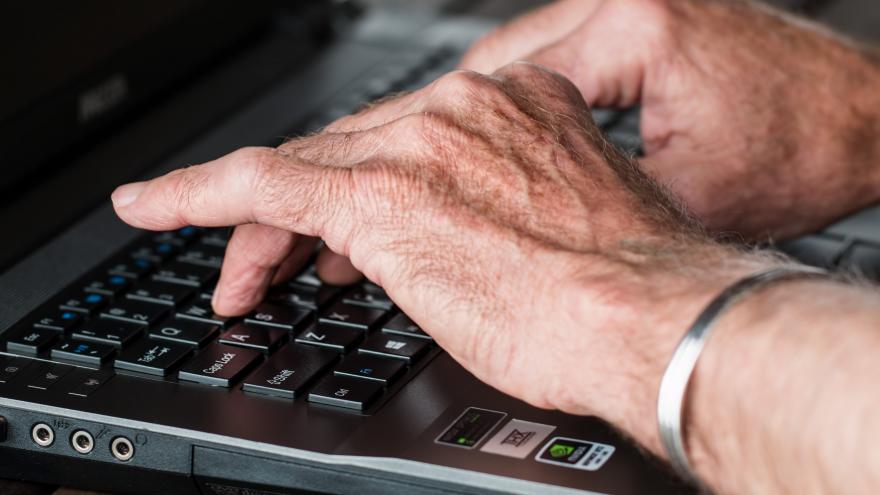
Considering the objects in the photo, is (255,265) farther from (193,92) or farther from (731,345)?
(193,92)

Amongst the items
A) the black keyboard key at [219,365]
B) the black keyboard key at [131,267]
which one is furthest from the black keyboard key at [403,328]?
the black keyboard key at [131,267]

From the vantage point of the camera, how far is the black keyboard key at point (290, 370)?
0.80 meters

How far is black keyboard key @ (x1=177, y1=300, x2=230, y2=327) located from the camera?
2.91 ft

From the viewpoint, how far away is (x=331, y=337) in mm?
867

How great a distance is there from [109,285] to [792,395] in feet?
1.72

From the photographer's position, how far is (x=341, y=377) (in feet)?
2.67

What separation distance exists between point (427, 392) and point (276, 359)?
0.11 metres

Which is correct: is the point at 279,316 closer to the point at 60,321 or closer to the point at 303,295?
the point at 303,295

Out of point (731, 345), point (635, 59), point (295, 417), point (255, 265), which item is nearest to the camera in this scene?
point (731, 345)

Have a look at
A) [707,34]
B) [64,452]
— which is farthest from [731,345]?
[707,34]

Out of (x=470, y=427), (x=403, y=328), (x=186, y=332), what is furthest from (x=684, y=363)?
(x=186, y=332)

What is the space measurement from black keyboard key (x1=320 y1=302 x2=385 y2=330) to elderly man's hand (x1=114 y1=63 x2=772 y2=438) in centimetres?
5

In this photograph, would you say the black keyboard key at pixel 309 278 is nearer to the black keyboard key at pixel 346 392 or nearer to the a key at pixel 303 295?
the a key at pixel 303 295

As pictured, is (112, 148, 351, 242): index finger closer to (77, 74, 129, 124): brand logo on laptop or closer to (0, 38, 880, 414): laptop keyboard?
(0, 38, 880, 414): laptop keyboard
